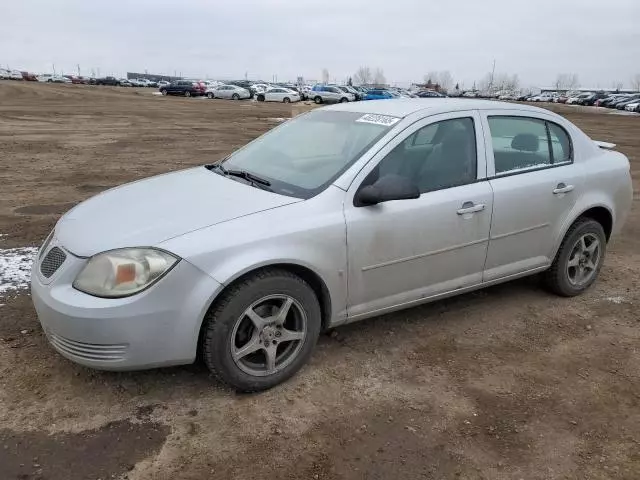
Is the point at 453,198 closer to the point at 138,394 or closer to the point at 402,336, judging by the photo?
the point at 402,336

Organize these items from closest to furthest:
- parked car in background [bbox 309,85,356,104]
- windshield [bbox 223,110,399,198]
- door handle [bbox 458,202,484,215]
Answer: windshield [bbox 223,110,399,198]
door handle [bbox 458,202,484,215]
parked car in background [bbox 309,85,356,104]

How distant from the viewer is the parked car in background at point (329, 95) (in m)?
47.0

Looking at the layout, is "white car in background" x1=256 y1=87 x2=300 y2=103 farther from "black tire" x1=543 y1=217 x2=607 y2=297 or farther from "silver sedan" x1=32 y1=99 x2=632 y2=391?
"silver sedan" x1=32 y1=99 x2=632 y2=391

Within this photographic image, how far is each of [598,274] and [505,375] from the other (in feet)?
7.12

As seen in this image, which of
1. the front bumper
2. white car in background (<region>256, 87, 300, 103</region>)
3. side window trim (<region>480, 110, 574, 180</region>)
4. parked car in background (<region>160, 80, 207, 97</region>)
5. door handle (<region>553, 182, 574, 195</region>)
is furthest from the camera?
parked car in background (<region>160, 80, 207, 97</region>)

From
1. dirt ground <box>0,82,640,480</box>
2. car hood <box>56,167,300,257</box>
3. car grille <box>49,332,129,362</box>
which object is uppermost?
car hood <box>56,167,300,257</box>

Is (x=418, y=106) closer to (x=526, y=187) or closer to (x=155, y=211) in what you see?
(x=526, y=187)

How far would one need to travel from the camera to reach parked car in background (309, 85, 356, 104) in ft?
154

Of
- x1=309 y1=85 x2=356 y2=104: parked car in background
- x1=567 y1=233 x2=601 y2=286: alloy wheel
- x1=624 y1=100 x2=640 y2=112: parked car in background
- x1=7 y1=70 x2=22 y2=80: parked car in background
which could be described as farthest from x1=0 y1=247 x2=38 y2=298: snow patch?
x1=7 y1=70 x2=22 y2=80: parked car in background

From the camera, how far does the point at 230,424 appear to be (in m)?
2.96

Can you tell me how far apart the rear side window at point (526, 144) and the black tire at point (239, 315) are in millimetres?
1823

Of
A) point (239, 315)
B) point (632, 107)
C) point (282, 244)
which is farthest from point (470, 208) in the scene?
point (632, 107)

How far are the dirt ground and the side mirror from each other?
1.06m

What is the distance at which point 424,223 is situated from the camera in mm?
3643
